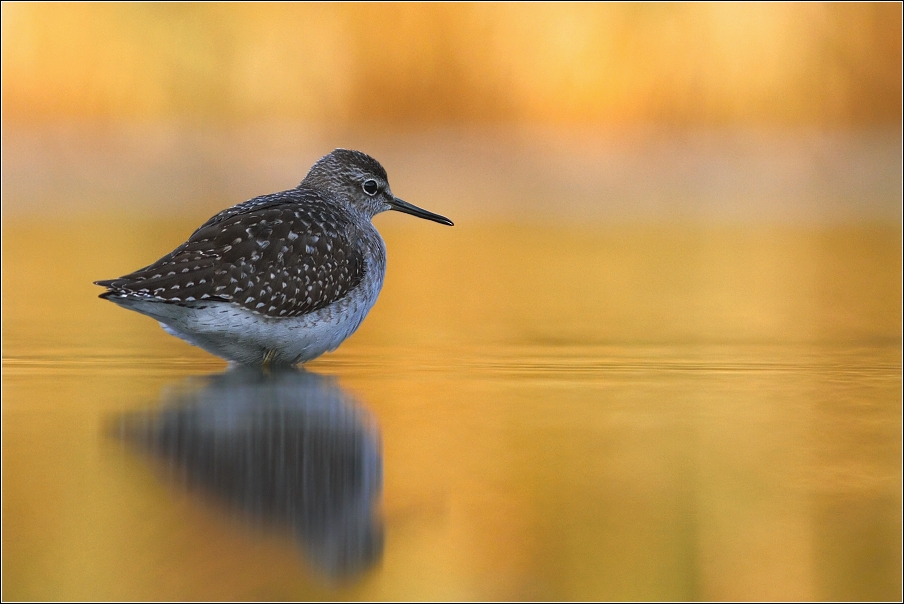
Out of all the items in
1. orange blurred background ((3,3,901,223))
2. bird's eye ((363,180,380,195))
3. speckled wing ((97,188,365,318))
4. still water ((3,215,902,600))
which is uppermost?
orange blurred background ((3,3,901,223))

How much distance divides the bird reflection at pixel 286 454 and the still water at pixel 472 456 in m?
0.01

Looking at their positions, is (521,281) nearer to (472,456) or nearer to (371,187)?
(371,187)

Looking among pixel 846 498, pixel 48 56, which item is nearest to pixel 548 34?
pixel 48 56

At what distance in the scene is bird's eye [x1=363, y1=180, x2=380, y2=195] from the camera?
7.14 m

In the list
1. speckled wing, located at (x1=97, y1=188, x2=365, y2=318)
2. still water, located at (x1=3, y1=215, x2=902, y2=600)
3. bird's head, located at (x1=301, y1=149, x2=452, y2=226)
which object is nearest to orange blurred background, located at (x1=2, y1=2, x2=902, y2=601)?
still water, located at (x1=3, y1=215, x2=902, y2=600)

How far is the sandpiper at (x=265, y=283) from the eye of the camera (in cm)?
549

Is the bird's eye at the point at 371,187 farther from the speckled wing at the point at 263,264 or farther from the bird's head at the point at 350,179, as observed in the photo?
the speckled wing at the point at 263,264

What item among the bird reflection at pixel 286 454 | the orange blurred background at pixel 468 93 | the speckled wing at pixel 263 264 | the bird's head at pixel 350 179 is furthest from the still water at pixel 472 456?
the orange blurred background at pixel 468 93

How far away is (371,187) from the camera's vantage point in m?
7.16

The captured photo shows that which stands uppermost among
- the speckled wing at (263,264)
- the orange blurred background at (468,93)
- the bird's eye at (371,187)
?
the orange blurred background at (468,93)

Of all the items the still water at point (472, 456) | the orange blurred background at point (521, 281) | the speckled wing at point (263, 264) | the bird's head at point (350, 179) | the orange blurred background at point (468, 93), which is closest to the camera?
the still water at point (472, 456)

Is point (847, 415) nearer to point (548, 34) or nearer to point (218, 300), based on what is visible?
point (218, 300)

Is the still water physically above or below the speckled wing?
below

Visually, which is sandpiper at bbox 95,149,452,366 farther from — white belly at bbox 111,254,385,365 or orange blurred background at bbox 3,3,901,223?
orange blurred background at bbox 3,3,901,223
